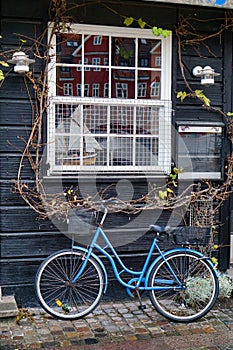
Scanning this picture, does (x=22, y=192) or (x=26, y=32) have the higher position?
(x=26, y=32)

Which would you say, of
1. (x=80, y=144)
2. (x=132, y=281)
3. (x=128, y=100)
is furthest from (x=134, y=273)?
(x=128, y=100)

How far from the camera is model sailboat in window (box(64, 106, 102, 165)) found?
5242 millimetres

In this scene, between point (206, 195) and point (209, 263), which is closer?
point (209, 263)

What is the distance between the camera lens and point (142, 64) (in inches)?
214

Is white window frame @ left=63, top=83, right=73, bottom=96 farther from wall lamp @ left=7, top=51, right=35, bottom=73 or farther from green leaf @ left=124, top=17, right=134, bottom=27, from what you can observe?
green leaf @ left=124, top=17, right=134, bottom=27

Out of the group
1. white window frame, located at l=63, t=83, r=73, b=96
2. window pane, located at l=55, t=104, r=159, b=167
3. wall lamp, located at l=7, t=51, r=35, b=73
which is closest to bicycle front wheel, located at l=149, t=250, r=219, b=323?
window pane, located at l=55, t=104, r=159, b=167

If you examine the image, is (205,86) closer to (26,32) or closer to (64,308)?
(26,32)

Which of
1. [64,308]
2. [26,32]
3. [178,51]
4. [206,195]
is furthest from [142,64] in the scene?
[64,308]

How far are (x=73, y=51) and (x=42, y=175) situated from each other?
1384 mm

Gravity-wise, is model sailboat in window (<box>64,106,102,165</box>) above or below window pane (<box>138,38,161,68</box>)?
below

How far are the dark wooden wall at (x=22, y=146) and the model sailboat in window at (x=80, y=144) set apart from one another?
327mm

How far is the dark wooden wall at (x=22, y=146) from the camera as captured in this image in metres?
4.98

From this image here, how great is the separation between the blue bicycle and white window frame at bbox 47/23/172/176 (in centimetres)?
73

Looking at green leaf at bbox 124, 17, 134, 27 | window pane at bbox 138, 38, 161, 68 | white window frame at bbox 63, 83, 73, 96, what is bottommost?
white window frame at bbox 63, 83, 73, 96
